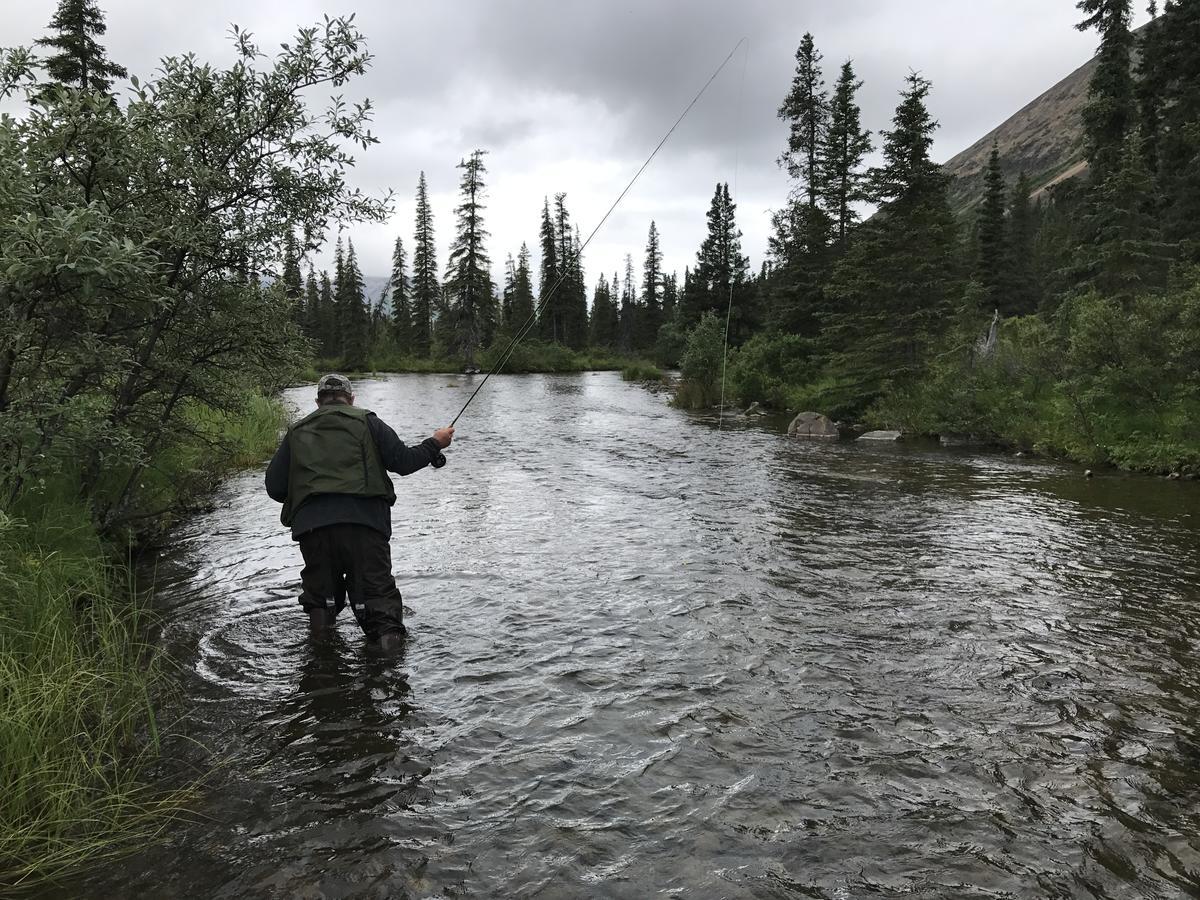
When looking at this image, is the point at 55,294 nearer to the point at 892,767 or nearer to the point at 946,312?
the point at 892,767

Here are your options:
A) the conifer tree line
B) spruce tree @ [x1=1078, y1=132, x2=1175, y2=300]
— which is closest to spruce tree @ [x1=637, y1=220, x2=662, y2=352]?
the conifer tree line

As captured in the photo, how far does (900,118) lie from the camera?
22922 mm

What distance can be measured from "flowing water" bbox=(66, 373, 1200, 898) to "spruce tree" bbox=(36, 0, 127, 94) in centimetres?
2338

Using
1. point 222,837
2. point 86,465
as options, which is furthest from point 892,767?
point 86,465

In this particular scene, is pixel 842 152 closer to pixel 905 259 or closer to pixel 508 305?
pixel 905 259

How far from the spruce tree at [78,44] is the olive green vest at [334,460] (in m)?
25.4

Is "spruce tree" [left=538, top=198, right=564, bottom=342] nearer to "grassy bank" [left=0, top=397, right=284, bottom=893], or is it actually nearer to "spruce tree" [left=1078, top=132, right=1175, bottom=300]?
"spruce tree" [left=1078, top=132, right=1175, bottom=300]

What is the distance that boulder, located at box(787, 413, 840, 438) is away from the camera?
22234 millimetres

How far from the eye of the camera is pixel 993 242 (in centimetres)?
4903

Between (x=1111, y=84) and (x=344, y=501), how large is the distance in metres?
37.7

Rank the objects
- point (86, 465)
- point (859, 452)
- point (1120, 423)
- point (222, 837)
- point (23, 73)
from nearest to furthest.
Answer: point (222, 837), point (23, 73), point (86, 465), point (1120, 423), point (859, 452)

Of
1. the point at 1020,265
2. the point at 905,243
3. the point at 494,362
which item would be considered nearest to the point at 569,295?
the point at 494,362

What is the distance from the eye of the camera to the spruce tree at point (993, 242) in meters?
47.8

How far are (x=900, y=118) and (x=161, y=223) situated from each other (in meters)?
23.3
